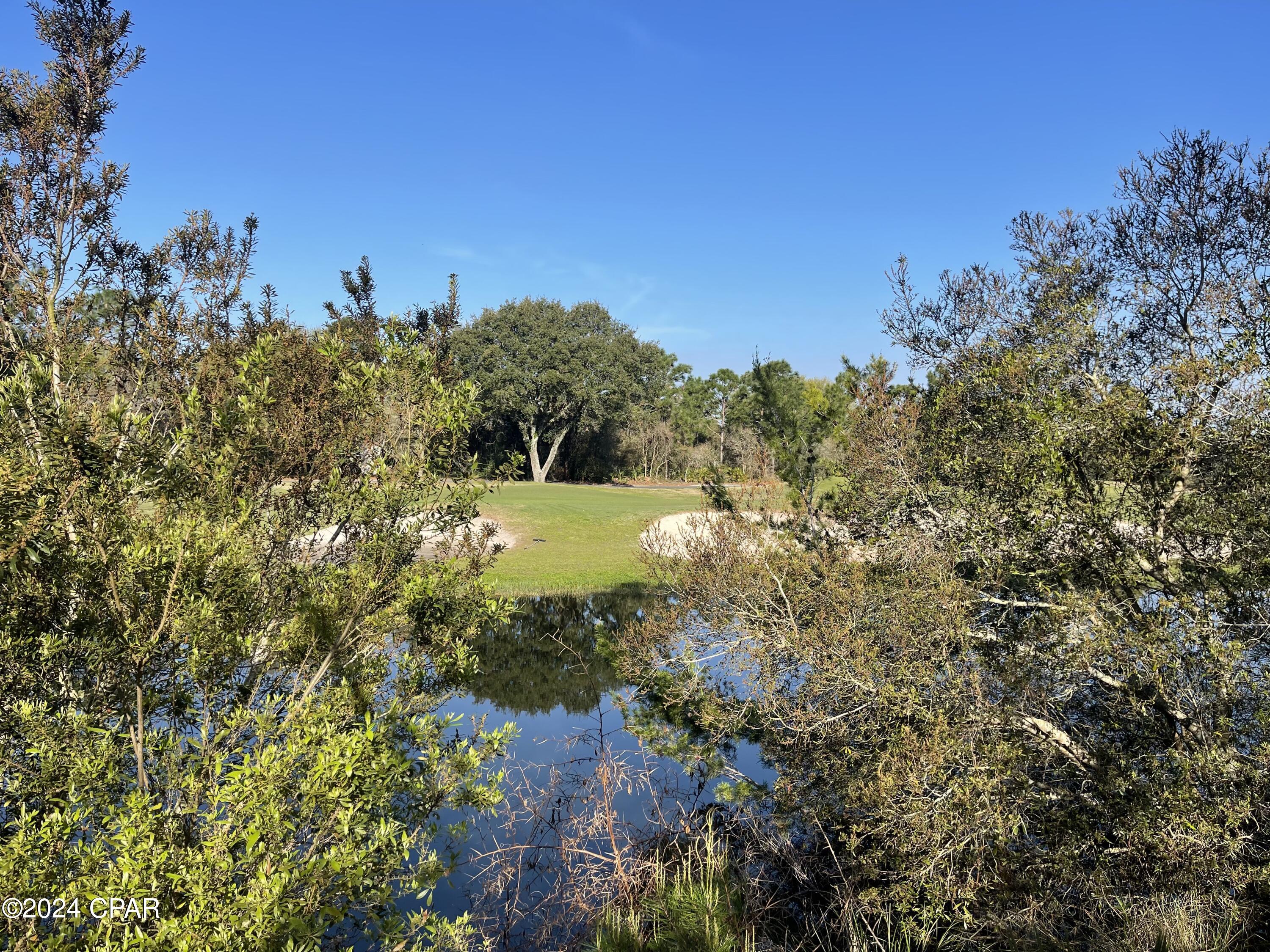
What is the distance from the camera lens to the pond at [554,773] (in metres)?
8.61

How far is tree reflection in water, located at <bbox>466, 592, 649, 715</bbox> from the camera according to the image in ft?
48.1

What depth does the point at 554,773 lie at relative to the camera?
1002 cm

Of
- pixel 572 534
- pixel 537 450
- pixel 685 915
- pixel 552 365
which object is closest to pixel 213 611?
pixel 685 915

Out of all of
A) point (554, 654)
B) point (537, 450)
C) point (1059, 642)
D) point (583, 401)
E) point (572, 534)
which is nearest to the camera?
point (1059, 642)

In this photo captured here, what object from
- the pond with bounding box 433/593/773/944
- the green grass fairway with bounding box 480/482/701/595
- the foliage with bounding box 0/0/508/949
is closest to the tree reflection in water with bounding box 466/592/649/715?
the pond with bounding box 433/593/773/944

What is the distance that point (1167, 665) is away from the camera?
591 cm

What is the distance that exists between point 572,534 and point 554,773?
872 inches

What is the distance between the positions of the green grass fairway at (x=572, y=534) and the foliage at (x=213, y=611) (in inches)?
471

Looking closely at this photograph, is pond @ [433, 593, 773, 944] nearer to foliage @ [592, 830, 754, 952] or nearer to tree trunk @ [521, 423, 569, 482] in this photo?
foliage @ [592, 830, 754, 952]

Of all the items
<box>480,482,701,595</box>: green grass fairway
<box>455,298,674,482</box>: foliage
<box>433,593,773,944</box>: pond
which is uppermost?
<box>455,298,674,482</box>: foliage

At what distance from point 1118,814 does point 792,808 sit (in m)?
3.45

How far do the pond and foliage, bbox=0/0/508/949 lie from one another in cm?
149

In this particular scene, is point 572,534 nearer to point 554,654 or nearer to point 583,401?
point 554,654

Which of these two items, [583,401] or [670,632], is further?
[583,401]
